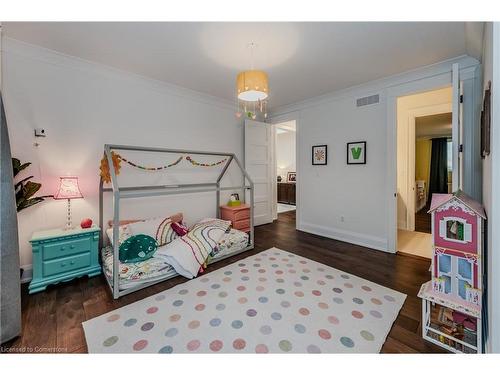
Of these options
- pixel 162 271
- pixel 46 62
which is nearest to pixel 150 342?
pixel 162 271

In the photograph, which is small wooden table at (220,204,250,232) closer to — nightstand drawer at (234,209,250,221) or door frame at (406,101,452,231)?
nightstand drawer at (234,209,250,221)

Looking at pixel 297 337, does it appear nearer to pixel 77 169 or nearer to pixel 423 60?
pixel 77 169

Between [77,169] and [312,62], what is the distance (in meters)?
3.18

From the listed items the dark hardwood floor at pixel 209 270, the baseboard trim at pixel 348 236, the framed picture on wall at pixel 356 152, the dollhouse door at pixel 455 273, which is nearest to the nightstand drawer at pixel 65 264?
the dark hardwood floor at pixel 209 270

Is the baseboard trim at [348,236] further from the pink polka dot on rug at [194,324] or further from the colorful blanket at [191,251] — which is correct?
the pink polka dot on rug at [194,324]

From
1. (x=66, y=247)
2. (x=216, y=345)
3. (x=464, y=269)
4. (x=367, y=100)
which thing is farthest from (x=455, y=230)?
(x=66, y=247)

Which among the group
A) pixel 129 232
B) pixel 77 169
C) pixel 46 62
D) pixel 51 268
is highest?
pixel 46 62

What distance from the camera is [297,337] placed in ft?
4.95

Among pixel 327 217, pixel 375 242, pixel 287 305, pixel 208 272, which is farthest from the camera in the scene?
pixel 327 217

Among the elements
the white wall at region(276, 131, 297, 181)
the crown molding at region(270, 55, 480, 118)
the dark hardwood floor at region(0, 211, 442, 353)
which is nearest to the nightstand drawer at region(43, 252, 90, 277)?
the dark hardwood floor at region(0, 211, 442, 353)

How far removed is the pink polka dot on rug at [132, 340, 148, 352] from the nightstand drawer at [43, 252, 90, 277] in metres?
1.43

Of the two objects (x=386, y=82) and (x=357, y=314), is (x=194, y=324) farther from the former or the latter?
(x=386, y=82)

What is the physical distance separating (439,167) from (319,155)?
5.92 metres

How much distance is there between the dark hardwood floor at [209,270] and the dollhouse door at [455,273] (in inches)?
16.1
